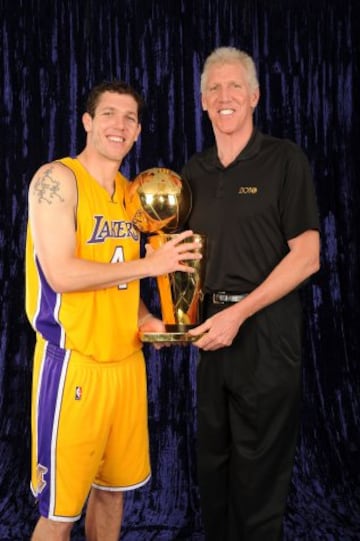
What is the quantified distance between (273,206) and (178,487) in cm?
158

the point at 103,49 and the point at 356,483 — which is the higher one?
the point at 103,49


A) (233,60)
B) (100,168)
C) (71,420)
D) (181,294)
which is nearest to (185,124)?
(233,60)

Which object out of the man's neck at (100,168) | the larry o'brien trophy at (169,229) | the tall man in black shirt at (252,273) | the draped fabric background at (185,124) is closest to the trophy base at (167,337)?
the larry o'brien trophy at (169,229)

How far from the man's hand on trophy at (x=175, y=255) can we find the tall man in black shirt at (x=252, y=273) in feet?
0.73

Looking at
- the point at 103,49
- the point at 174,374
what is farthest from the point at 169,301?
the point at 103,49

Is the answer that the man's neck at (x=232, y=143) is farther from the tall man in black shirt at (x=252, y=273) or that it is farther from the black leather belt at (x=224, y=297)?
the black leather belt at (x=224, y=297)

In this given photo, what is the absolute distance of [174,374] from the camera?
3.26m

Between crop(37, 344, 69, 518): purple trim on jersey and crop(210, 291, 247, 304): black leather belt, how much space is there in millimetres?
517

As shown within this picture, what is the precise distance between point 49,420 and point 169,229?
25.9 inches

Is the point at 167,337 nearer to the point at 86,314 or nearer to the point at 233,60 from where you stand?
the point at 86,314

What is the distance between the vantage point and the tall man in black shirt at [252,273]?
2.12 meters

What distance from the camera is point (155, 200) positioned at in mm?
1972

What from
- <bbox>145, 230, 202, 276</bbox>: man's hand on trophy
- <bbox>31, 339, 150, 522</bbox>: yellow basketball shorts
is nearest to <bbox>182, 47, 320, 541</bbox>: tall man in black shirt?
<bbox>145, 230, 202, 276</bbox>: man's hand on trophy

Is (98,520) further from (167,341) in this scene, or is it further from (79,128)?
(79,128)
